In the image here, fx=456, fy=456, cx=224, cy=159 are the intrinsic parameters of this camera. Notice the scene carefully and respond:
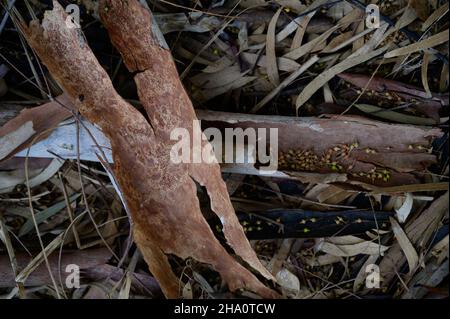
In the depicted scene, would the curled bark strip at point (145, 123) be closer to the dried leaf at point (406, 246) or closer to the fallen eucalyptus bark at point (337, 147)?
the fallen eucalyptus bark at point (337, 147)
